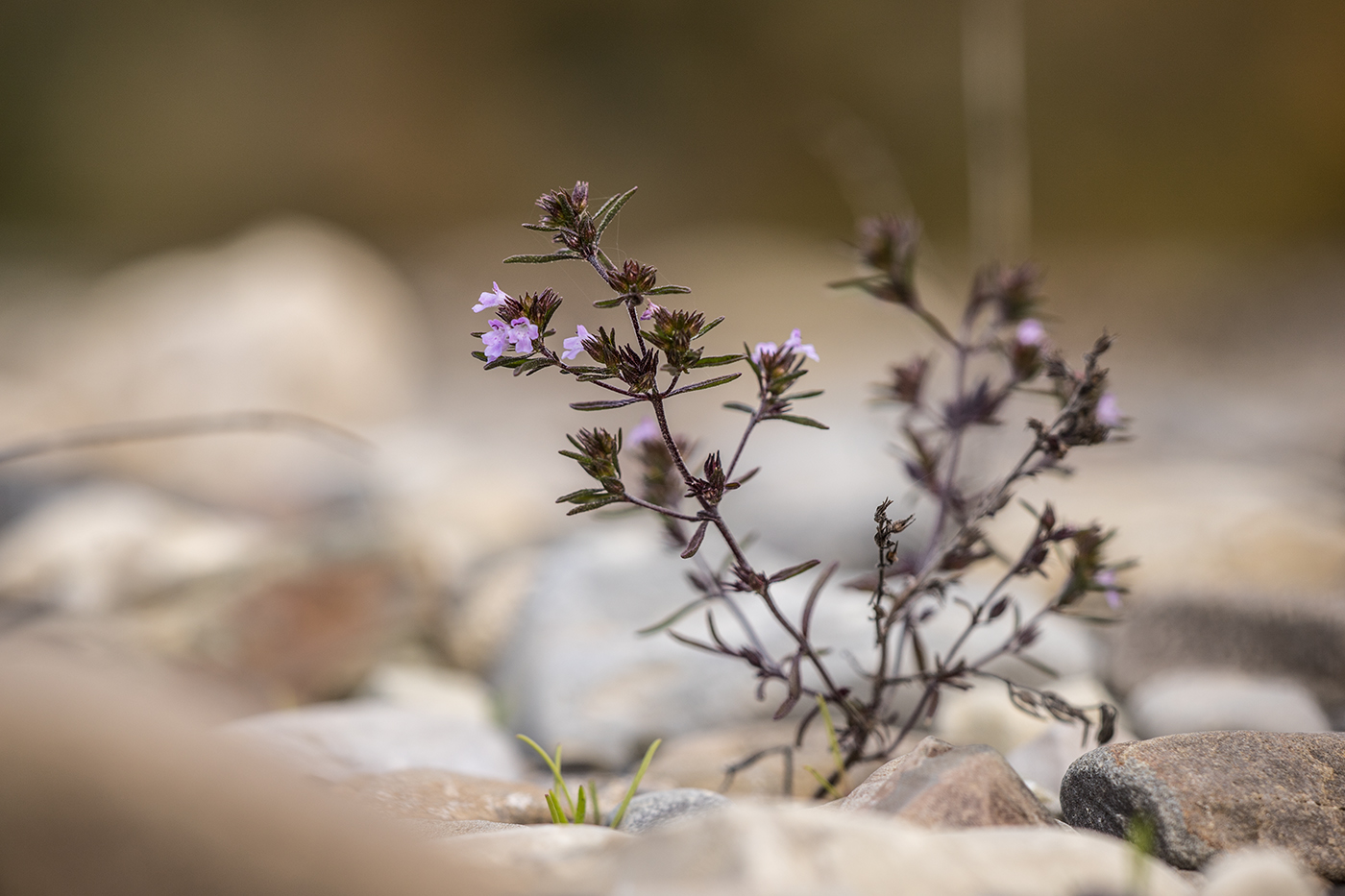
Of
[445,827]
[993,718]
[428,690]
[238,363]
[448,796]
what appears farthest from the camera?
[238,363]

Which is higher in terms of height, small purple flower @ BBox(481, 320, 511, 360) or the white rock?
the white rock

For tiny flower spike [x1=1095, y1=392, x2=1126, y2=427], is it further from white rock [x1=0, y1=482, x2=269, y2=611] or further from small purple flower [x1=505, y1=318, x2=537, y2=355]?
white rock [x1=0, y1=482, x2=269, y2=611]

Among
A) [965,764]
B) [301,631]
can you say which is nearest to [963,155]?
[301,631]

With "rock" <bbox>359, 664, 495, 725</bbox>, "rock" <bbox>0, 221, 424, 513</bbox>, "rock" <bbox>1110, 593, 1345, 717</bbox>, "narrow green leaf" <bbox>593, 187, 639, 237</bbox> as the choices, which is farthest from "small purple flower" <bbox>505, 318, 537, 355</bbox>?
"rock" <bbox>0, 221, 424, 513</bbox>

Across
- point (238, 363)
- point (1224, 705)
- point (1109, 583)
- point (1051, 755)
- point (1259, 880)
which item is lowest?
point (1259, 880)

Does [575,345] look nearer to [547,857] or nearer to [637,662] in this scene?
[547,857]

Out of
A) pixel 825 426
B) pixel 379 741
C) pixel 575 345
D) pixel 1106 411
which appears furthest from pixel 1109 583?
pixel 379 741

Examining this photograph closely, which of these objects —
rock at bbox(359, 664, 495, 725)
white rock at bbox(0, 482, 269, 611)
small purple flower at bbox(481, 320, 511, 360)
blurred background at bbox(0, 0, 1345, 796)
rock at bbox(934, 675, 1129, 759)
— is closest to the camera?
small purple flower at bbox(481, 320, 511, 360)
